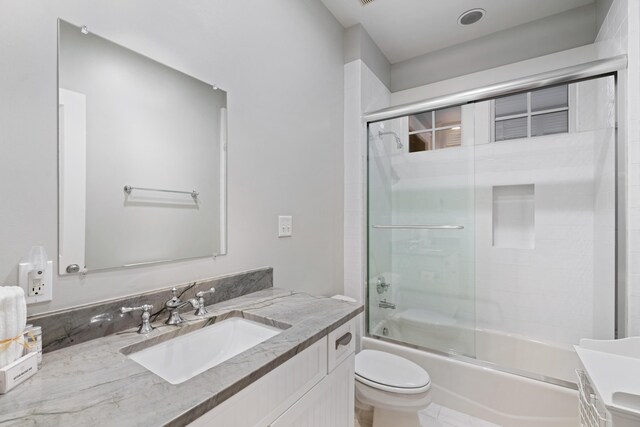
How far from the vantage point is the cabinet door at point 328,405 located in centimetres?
85

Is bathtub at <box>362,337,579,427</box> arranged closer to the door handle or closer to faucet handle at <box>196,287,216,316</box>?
the door handle

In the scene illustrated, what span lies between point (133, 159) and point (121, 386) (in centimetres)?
72

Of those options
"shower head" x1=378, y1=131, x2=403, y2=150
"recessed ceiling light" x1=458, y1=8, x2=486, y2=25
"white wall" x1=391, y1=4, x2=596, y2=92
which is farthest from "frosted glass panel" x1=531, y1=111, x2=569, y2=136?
"shower head" x1=378, y1=131, x2=403, y2=150

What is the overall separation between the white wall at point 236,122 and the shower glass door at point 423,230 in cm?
37

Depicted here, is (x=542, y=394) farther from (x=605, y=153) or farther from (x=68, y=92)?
(x=68, y=92)

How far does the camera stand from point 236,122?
1354mm

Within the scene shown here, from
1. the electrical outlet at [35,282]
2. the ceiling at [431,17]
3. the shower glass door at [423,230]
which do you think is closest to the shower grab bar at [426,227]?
the shower glass door at [423,230]

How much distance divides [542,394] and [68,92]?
2.49 meters

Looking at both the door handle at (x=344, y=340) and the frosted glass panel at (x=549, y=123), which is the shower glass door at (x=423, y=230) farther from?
the door handle at (x=344, y=340)

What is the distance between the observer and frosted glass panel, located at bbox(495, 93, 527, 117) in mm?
2279

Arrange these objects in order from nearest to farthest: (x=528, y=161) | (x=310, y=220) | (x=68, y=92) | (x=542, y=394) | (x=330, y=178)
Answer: (x=68, y=92), (x=542, y=394), (x=310, y=220), (x=330, y=178), (x=528, y=161)

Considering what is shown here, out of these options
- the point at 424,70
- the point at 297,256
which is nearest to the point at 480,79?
the point at 424,70

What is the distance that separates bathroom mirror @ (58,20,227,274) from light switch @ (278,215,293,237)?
371mm

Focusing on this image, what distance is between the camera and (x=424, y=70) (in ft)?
8.70
